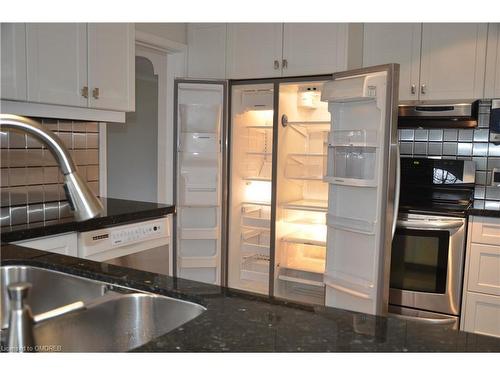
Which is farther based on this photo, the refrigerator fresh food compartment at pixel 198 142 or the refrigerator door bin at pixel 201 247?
the refrigerator door bin at pixel 201 247

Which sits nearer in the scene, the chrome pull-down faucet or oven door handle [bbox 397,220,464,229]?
the chrome pull-down faucet

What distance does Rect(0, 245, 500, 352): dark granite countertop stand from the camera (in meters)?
0.87

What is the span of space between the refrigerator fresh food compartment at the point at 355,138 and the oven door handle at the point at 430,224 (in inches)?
26.6

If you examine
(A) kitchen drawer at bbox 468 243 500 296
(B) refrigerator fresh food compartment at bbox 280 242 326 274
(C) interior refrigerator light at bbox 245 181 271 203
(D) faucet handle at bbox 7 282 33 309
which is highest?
(D) faucet handle at bbox 7 282 33 309

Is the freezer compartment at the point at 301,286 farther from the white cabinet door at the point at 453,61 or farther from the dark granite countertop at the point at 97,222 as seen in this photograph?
the white cabinet door at the point at 453,61

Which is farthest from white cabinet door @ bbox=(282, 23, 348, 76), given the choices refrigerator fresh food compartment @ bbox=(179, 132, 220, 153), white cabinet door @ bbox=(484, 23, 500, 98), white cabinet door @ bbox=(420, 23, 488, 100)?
white cabinet door @ bbox=(484, 23, 500, 98)

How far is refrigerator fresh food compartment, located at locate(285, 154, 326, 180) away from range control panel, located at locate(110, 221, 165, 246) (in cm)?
124

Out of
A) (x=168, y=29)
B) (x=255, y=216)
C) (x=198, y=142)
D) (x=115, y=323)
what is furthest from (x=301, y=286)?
(x=115, y=323)

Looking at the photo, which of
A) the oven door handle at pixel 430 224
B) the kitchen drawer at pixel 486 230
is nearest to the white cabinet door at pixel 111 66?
the oven door handle at pixel 430 224

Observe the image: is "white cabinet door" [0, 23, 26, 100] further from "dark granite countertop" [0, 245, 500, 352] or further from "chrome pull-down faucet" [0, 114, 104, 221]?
"chrome pull-down faucet" [0, 114, 104, 221]

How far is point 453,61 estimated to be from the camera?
131 inches

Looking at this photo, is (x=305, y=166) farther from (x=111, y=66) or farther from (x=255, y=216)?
(x=111, y=66)

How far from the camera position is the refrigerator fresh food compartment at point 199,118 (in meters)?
3.69

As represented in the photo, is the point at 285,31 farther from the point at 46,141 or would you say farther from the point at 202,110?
the point at 46,141
